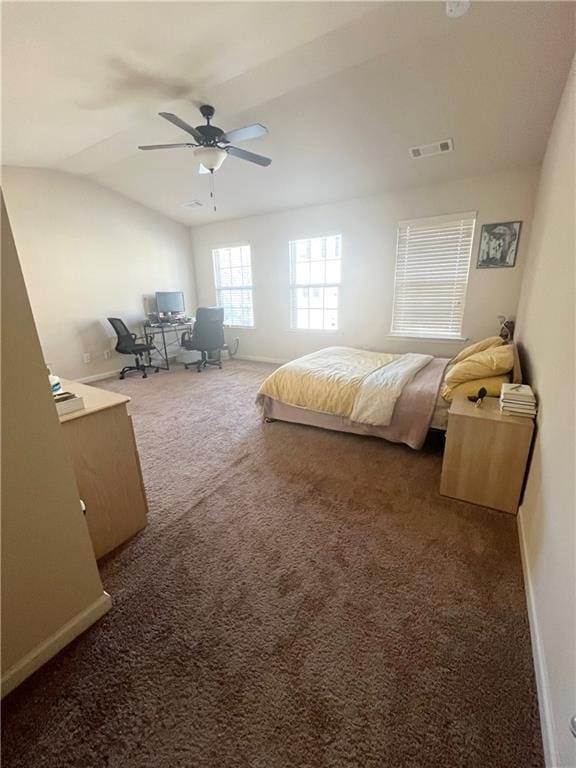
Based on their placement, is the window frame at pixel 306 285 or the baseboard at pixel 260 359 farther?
the baseboard at pixel 260 359

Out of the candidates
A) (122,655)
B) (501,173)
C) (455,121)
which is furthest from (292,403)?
(501,173)

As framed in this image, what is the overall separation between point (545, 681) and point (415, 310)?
396 centimetres

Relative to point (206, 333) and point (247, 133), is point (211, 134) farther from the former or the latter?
point (206, 333)

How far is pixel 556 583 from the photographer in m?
1.04

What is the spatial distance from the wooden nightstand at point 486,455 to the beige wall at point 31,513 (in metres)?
1.96

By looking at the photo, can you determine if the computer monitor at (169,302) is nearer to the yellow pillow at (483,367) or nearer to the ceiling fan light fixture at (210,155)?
the ceiling fan light fixture at (210,155)

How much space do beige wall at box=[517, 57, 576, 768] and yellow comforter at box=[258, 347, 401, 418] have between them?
127cm

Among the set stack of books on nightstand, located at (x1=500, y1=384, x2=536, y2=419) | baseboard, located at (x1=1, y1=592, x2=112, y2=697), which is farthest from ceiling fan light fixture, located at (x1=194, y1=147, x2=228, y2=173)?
baseboard, located at (x1=1, y1=592, x2=112, y2=697)

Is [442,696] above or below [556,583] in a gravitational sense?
below

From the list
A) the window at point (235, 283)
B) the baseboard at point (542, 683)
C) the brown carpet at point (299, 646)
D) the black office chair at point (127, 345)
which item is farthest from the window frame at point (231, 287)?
the baseboard at point (542, 683)

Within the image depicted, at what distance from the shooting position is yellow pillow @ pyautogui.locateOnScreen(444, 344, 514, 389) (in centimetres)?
216

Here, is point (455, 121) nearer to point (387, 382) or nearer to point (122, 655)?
point (387, 382)

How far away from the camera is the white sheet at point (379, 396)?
2467 mm

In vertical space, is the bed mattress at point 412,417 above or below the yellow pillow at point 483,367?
below
